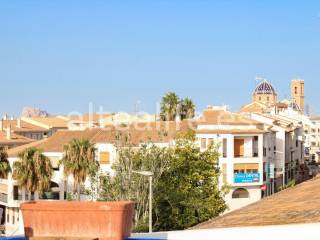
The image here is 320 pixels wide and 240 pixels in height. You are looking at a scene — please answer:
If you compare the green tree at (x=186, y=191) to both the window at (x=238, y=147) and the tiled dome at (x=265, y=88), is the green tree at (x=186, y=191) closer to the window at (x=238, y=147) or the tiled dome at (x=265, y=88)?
the window at (x=238, y=147)

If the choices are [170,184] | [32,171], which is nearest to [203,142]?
[32,171]

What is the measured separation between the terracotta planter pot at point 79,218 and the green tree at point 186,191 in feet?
91.8

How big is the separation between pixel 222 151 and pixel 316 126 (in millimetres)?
102124

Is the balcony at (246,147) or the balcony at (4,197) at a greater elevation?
the balcony at (246,147)

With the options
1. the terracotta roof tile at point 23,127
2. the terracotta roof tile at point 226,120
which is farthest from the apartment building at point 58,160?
the terracotta roof tile at point 23,127

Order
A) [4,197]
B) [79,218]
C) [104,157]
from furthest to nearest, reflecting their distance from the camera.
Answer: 1. [4,197]
2. [104,157]
3. [79,218]

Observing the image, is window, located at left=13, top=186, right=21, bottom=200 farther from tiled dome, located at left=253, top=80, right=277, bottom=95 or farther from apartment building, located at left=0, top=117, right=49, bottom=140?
tiled dome, located at left=253, top=80, right=277, bottom=95

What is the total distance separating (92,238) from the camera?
329 inches

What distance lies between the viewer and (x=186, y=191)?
1515 inches

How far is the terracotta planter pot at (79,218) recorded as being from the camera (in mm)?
8320

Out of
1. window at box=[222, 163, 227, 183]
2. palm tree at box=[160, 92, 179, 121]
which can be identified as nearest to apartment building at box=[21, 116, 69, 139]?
palm tree at box=[160, 92, 179, 121]

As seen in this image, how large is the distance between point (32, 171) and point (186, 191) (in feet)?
44.0

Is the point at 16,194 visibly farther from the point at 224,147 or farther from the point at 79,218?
the point at 79,218

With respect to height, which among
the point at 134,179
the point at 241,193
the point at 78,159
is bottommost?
the point at 241,193
